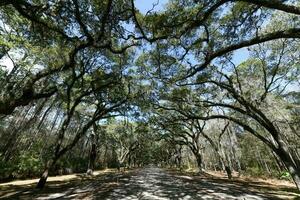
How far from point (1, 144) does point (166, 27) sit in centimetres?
2628

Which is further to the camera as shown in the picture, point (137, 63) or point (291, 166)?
point (137, 63)

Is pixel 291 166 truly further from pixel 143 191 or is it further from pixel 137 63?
pixel 137 63

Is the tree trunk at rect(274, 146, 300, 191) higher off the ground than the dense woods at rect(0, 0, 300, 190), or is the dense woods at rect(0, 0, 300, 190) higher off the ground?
the dense woods at rect(0, 0, 300, 190)

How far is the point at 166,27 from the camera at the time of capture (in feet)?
31.7

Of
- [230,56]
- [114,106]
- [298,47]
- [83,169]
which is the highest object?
[298,47]

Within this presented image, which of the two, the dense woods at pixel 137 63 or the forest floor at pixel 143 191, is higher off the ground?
the dense woods at pixel 137 63

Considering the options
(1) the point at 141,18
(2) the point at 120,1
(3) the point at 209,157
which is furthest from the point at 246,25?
(3) the point at 209,157

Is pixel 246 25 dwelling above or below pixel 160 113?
below

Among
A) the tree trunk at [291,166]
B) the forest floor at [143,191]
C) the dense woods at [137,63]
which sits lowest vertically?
the forest floor at [143,191]

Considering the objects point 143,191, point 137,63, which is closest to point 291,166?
point 143,191

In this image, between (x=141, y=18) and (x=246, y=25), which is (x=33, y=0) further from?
(x=246, y=25)

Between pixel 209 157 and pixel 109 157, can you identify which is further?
pixel 209 157

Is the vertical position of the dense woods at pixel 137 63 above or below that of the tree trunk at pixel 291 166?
above

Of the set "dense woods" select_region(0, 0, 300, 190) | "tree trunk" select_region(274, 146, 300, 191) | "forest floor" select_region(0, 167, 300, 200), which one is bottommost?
"forest floor" select_region(0, 167, 300, 200)
